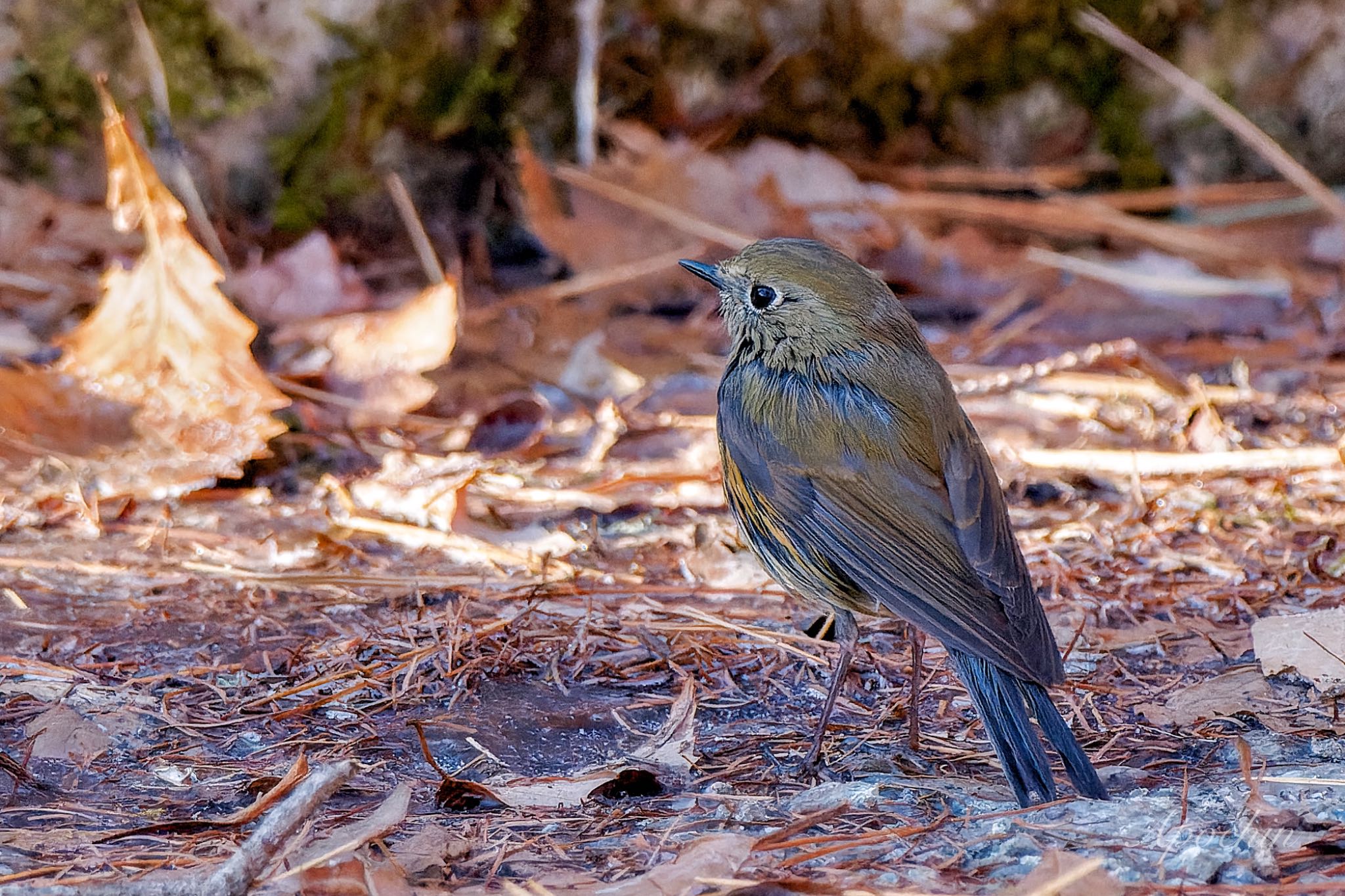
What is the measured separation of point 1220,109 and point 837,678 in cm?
375

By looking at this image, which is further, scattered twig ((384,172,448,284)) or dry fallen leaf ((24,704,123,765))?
scattered twig ((384,172,448,284))

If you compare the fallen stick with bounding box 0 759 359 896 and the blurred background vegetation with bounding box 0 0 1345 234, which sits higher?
the blurred background vegetation with bounding box 0 0 1345 234

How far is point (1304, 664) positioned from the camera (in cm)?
307

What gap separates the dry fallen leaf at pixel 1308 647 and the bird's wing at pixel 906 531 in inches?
24.0

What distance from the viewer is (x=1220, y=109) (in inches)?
225

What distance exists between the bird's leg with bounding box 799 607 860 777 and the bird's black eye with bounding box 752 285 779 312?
0.78m

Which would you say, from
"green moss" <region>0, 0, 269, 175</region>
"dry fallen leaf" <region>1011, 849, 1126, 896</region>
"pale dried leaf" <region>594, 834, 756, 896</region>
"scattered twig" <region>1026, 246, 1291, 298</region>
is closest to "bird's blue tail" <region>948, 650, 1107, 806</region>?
"dry fallen leaf" <region>1011, 849, 1126, 896</region>

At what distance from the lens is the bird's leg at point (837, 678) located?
9.40 feet

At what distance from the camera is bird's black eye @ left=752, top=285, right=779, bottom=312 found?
3475 mm

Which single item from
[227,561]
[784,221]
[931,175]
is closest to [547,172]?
[784,221]

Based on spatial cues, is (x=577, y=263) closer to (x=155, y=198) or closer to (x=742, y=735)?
(x=155, y=198)

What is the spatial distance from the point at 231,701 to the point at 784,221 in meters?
3.41

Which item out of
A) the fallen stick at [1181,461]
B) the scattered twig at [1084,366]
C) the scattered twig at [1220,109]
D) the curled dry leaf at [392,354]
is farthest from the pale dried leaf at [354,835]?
the scattered twig at [1220,109]

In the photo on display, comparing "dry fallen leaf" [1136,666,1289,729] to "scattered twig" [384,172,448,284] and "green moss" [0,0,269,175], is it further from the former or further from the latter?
"green moss" [0,0,269,175]
